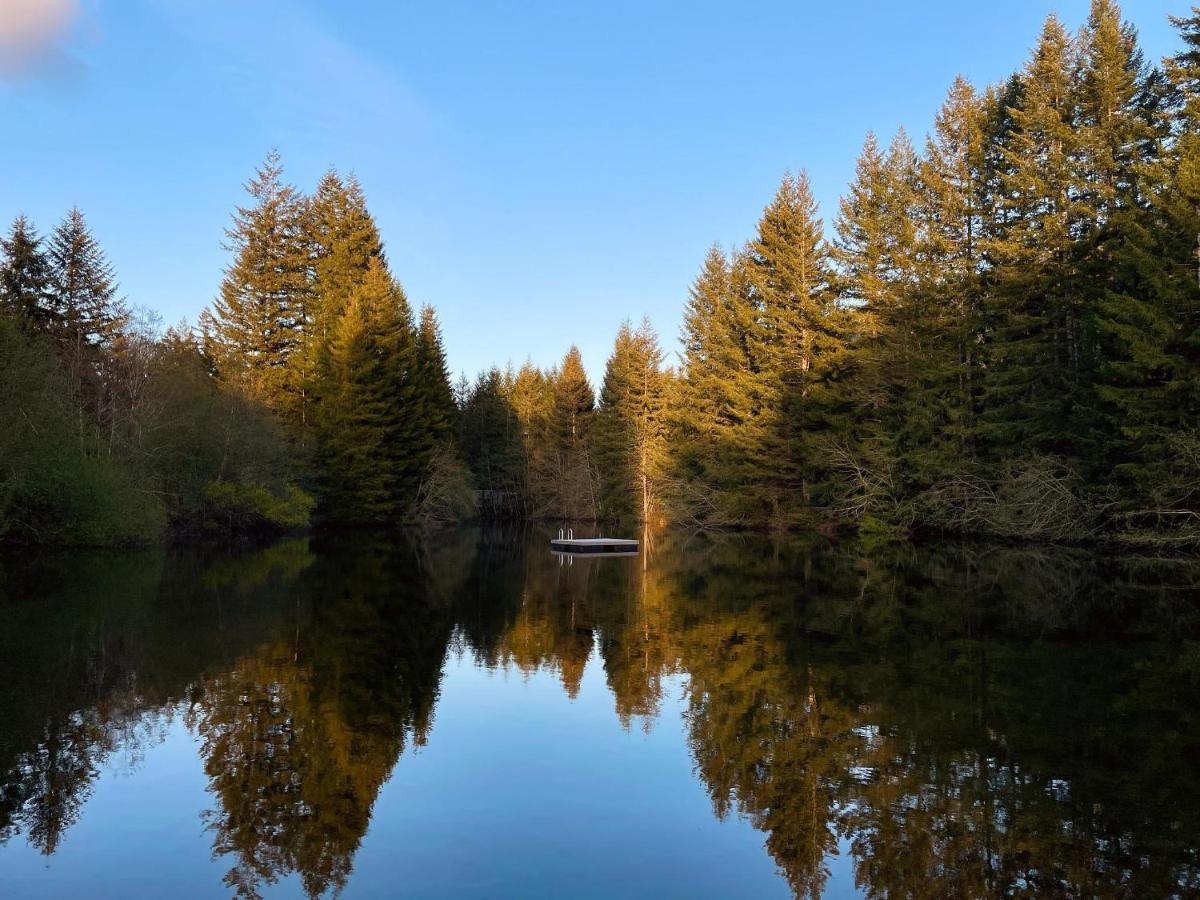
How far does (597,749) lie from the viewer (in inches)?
309

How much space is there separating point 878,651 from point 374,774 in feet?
24.8

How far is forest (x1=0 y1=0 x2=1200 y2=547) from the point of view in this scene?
934 inches

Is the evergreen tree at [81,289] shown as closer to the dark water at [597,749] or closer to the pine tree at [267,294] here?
the pine tree at [267,294]

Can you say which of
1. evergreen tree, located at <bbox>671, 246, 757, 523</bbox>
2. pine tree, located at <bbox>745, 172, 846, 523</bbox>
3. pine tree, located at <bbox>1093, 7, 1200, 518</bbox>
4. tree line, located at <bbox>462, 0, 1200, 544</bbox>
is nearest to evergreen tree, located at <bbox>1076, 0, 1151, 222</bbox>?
tree line, located at <bbox>462, 0, 1200, 544</bbox>

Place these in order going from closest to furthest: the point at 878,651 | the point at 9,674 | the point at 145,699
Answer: the point at 145,699 → the point at 9,674 → the point at 878,651

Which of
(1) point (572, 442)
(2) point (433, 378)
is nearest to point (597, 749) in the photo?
(2) point (433, 378)

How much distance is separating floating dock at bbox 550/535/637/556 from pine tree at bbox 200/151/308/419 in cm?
1940

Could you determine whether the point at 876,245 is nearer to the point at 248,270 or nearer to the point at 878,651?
the point at 878,651

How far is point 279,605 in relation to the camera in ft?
51.1

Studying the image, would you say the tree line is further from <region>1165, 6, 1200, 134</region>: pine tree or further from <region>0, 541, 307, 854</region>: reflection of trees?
<region>0, 541, 307, 854</region>: reflection of trees

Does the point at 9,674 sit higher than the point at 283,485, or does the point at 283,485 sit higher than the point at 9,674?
the point at 283,485

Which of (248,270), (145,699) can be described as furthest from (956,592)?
(248,270)

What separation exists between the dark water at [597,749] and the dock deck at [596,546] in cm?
1479

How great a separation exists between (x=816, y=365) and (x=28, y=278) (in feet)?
116
